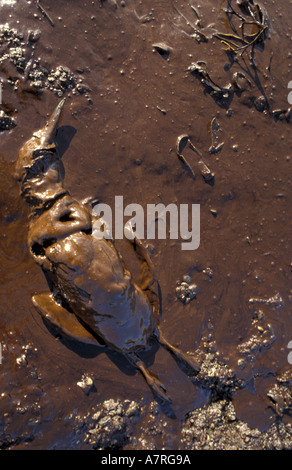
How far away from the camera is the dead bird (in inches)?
127

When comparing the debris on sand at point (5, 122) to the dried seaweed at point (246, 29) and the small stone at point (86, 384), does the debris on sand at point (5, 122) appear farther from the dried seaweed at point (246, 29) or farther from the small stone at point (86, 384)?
the small stone at point (86, 384)

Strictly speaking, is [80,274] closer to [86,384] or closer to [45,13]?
[86,384]

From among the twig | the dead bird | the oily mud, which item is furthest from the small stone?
the twig

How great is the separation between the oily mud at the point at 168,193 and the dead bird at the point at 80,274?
0.15m

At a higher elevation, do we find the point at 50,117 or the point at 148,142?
the point at 50,117

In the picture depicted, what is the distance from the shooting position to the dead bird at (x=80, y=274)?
322 cm

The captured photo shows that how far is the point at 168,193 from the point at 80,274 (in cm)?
148

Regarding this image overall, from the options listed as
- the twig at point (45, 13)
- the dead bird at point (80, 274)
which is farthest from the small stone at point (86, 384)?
the twig at point (45, 13)

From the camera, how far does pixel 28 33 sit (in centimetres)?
367

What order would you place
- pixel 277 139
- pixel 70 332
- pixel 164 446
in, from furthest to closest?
pixel 277 139 < pixel 164 446 < pixel 70 332

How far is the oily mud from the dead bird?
149mm
